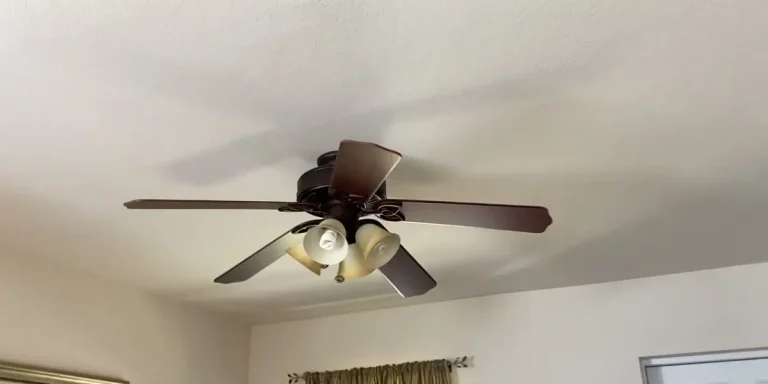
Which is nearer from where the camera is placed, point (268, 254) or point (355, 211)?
point (355, 211)

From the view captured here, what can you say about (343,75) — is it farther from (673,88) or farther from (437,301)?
(437,301)

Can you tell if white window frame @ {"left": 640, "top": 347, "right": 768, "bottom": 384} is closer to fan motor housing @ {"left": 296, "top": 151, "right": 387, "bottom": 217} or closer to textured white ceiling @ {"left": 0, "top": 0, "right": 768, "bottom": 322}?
textured white ceiling @ {"left": 0, "top": 0, "right": 768, "bottom": 322}

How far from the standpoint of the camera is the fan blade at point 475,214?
151cm

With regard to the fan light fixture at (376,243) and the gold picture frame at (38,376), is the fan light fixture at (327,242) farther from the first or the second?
the gold picture frame at (38,376)

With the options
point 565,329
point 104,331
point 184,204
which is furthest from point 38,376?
point 565,329

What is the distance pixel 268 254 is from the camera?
1.81 metres

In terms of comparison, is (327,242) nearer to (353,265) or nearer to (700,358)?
(353,265)

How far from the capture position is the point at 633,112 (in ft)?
5.25

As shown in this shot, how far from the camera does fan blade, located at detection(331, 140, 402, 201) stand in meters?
1.35

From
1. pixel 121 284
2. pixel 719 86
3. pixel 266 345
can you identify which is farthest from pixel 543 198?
pixel 266 345

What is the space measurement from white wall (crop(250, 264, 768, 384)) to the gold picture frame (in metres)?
1.14

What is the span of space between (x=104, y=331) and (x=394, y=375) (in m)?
1.33

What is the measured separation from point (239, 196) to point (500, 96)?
88 centimetres

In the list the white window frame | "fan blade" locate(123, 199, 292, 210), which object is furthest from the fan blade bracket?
the white window frame
